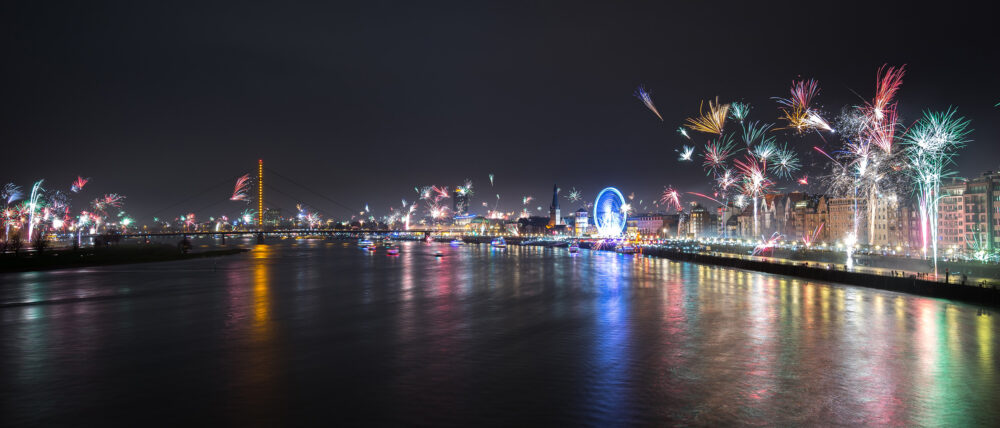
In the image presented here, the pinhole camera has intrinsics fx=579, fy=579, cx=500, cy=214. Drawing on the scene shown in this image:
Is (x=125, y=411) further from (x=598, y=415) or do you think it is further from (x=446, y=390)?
(x=598, y=415)

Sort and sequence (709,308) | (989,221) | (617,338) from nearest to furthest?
(617,338), (709,308), (989,221)

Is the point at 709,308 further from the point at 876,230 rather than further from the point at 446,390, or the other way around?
the point at 876,230

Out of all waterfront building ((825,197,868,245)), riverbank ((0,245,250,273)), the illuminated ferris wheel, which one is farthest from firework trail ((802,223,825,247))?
riverbank ((0,245,250,273))

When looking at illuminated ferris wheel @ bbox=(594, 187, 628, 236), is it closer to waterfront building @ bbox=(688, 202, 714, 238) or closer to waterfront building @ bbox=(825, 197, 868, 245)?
waterfront building @ bbox=(825, 197, 868, 245)

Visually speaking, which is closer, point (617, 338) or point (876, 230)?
point (617, 338)

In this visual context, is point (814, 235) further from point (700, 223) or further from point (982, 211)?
point (700, 223)

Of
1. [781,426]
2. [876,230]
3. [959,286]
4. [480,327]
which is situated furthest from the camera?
[876,230]

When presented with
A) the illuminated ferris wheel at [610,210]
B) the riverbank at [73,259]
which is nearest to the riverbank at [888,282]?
the illuminated ferris wheel at [610,210]

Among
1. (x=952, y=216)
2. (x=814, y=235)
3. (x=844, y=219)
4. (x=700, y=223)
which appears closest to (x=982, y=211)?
(x=952, y=216)

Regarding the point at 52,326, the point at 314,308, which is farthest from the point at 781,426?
the point at 52,326
